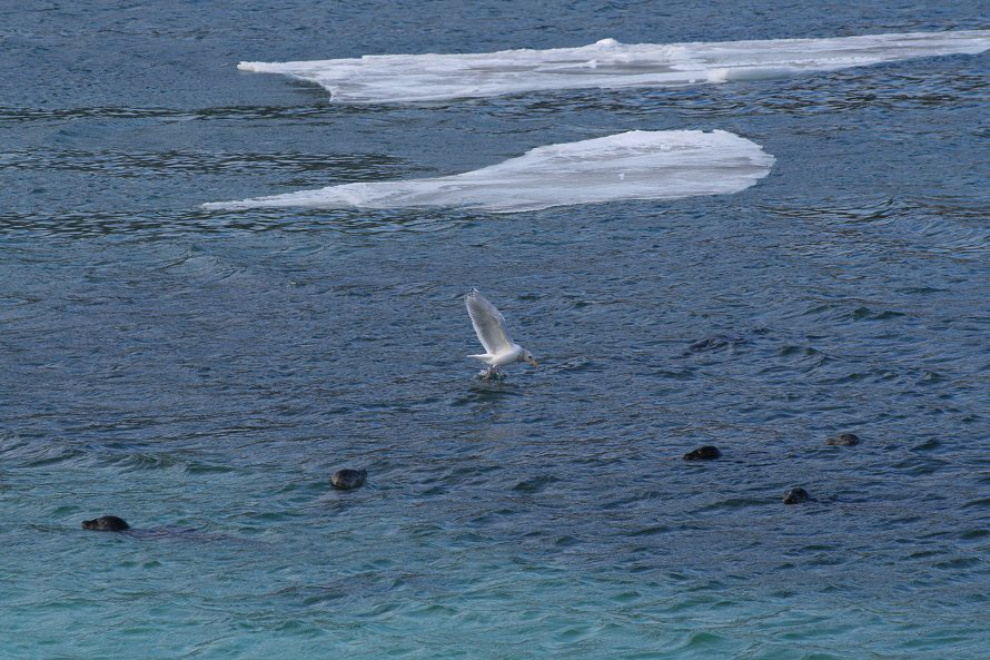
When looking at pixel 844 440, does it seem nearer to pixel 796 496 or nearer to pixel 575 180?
pixel 796 496

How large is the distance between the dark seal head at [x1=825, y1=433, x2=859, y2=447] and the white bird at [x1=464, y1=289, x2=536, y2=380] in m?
2.47

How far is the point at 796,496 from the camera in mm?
9102

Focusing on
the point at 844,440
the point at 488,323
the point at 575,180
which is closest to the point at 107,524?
the point at 488,323

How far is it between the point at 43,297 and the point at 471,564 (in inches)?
276

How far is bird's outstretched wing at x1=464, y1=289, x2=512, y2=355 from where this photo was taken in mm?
10727

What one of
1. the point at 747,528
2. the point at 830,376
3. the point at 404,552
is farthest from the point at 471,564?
the point at 830,376

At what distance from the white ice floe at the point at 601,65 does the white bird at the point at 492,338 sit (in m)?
11.9

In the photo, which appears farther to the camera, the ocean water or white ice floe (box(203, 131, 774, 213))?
white ice floe (box(203, 131, 774, 213))

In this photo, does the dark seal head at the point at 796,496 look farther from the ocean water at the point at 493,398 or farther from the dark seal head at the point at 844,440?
the dark seal head at the point at 844,440

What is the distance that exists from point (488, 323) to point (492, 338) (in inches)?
9.8

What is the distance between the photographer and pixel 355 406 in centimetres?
1110

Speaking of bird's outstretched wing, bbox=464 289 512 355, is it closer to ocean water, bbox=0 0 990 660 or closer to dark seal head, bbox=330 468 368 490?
ocean water, bbox=0 0 990 660

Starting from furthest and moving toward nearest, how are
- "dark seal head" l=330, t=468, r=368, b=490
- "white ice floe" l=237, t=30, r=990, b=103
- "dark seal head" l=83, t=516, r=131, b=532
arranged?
"white ice floe" l=237, t=30, r=990, b=103, "dark seal head" l=330, t=468, r=368, b=490, "dark seal head" l=83, t=516, r=131, b=532

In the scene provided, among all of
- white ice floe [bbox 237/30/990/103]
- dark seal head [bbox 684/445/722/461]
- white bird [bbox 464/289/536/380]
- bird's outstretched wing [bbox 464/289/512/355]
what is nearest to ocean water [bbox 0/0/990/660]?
dark seal head [bbox 684/445/722/461]
